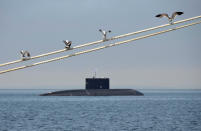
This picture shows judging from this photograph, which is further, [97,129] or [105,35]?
[97,129]

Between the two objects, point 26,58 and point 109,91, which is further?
point 109,91

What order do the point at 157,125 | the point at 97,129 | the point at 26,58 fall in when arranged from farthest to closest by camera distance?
1. the point at 157,125
2. the point at 97,129
3. the point at 26,58

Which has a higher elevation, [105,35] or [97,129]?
[105,35]

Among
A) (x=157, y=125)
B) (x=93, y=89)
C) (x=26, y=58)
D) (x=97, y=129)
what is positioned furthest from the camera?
(x=93, y=89)

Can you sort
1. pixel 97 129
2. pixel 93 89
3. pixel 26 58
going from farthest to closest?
pixel 93 89 → pixel 97 129 → pixel 26 58

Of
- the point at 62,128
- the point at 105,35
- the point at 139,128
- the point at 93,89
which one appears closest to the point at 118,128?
the point at 139,128

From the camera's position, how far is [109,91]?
176 meters

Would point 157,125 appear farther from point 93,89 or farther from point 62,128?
point 93,89

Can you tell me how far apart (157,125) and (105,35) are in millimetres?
47341

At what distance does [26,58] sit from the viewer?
14367 millimetres

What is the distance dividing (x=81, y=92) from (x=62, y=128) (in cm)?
12152

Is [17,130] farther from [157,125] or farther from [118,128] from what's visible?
[157,125]

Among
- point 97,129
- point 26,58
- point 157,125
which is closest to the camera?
point 26,58

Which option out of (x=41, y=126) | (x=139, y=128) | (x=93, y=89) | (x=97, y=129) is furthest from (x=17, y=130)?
(x=93, y=89)
